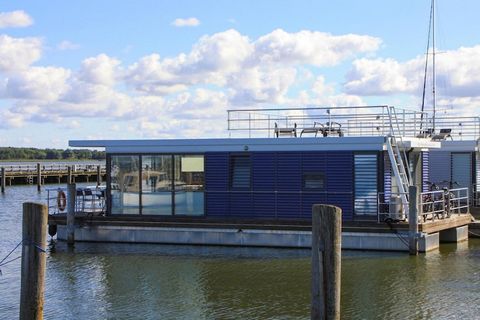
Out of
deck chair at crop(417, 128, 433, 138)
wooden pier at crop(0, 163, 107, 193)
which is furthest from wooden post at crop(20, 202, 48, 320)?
wooden pier at crop(0, 163, 107, 193)

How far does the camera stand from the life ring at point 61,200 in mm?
Result: 25219

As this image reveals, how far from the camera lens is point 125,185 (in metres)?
24.0

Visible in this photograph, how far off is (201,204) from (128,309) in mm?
8428

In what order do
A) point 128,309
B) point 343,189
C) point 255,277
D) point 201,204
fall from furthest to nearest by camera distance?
point 201,204 → point 343,189 → point 255,277 → point 128,309

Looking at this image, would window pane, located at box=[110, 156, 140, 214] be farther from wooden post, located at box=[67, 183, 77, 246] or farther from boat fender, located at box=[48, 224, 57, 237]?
boat fender, located at box=[48, 224, 57, 237]

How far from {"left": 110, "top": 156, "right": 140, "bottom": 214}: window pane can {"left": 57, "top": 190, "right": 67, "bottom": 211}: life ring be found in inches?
88.3

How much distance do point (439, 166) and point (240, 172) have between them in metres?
10.0

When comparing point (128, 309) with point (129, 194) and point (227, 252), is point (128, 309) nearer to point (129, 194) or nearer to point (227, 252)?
Answer: point (227, 252)

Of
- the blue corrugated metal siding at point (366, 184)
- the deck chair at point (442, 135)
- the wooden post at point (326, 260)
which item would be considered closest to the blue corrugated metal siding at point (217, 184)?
the blue corrugated metal siding at point (366, 184)

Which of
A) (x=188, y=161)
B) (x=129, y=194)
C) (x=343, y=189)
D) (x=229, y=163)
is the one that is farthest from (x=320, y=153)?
(x=129, y=194)

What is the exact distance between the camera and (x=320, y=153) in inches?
870

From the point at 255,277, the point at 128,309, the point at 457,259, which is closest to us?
the point at 128,309

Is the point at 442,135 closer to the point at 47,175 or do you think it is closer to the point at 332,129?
the point at 332,129

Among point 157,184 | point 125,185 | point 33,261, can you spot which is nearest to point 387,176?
point 157,184
